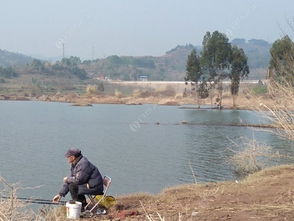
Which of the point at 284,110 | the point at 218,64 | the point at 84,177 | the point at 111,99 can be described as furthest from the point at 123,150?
the point at 111,99

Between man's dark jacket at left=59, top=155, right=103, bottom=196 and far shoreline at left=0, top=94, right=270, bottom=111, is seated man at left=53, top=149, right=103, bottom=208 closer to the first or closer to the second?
man's dark jacket at left=59, top=155, right=103, bottom=196

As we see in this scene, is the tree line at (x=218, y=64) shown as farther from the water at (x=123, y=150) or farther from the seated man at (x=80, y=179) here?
the seated man at (x=80, y=179)

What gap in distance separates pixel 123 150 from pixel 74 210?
603 inches

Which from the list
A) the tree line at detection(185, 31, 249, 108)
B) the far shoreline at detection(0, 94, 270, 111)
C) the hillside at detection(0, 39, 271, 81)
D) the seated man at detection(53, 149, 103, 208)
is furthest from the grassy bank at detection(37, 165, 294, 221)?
the hillside at detection(0, 39, 271, 81)

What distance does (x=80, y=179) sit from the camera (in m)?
8.50

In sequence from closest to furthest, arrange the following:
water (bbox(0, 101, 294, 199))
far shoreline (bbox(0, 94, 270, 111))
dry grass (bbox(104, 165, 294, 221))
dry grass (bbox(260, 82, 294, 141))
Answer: dry grass (bbox(104, 165, 294, 221)) < dry grass (bbox(260, 82, 294, 141)) < water (bbox(0, 101, 294, 199)) < far shoreline (bbox(0, 94, 270, 111))

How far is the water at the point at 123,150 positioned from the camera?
16.3 metres

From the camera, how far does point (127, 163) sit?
19.7 metres

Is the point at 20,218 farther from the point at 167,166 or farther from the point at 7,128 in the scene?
the point at 7,128

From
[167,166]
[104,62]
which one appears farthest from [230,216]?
[104,62]

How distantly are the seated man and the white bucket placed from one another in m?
0.27

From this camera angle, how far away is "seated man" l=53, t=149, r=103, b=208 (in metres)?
8.49

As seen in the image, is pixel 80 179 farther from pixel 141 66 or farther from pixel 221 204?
pixel 141 66

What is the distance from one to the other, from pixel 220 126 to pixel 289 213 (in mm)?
29923
